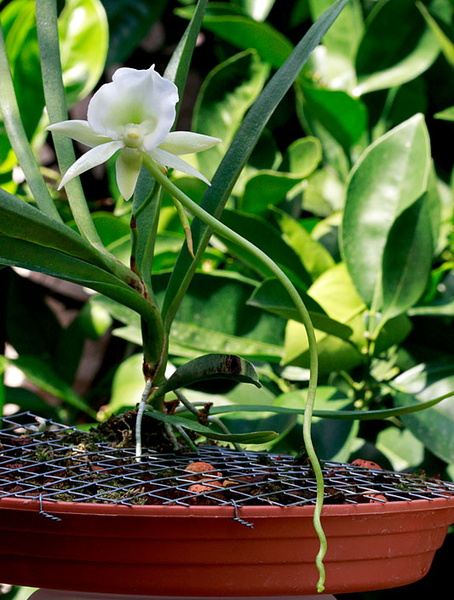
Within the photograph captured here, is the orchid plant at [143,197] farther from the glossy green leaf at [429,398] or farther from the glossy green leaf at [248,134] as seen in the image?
the glossy green leaf at [429,398]

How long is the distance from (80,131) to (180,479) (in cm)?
21

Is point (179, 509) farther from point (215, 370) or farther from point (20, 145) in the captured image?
point (20, 145)

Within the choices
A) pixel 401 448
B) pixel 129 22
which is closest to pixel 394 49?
pixel 129 22

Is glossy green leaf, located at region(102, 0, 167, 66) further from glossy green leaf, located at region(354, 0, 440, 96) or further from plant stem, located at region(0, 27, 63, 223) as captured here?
plant stem, located at region(0, 27, 63, 223)

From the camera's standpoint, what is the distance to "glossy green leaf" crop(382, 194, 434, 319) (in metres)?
0.67

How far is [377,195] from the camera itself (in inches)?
28.5

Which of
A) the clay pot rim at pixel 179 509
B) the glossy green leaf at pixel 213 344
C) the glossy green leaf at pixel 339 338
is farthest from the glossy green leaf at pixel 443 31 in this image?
A: the clay pot rim at pixel 179 509

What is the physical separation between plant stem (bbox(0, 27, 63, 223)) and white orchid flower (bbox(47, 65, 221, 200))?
0.13 meters

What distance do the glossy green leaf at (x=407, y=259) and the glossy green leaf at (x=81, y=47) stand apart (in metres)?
0.47

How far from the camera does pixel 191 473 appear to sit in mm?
414

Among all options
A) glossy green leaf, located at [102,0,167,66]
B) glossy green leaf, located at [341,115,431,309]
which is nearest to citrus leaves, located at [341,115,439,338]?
glossy green leaf, located at [341,115,431,309]

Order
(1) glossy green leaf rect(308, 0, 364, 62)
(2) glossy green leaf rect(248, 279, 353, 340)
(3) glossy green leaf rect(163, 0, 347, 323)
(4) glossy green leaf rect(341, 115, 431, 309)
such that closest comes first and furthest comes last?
(3) glossy green leaf rect(163, 0, 347, 323) → (2) glossy green leaf rect(248, 279, 353, 340) → (4) glossy green leaf rect(341, 115, 431, 309) → (1) glossy green leaf rect(308, 0, 364, 62)

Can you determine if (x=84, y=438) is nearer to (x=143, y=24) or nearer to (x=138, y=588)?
(x=138, y=588)

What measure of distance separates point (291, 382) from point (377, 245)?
211mm
